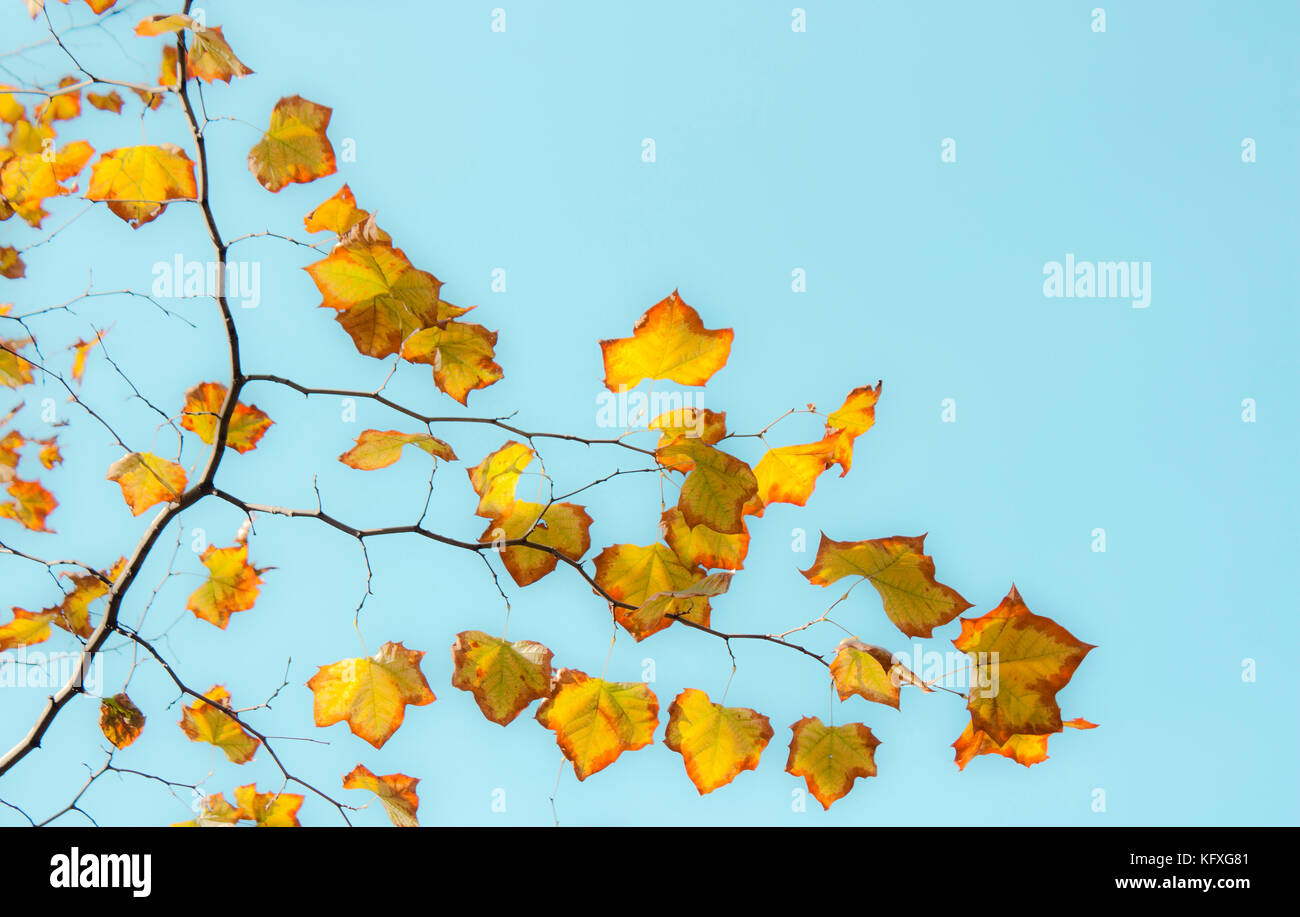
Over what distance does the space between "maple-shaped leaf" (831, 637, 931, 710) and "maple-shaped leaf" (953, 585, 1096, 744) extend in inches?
5.3

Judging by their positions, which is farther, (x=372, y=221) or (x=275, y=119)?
(x=275, y=119)

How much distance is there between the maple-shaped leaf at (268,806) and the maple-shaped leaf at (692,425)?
153 centimetres

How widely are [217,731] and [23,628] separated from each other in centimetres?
64

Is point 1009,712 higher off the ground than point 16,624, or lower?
lower

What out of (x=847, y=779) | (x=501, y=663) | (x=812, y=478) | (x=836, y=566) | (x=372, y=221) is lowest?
(x=847, y=779)

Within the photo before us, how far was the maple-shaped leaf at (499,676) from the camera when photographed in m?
1.50

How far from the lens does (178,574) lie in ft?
6.54

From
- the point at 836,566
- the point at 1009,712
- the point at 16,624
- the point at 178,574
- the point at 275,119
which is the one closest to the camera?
the point at 1009,712

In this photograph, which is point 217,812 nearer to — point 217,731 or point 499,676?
point 217,731

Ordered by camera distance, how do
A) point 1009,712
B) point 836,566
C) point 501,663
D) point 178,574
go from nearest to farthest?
point 1009,712 → point 836,566 → point 501,663 → point 178,574

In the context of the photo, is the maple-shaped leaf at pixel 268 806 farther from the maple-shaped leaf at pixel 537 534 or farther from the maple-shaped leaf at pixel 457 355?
the maple-shaped leaf at pixel 457 355

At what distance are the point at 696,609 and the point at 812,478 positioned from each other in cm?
38
